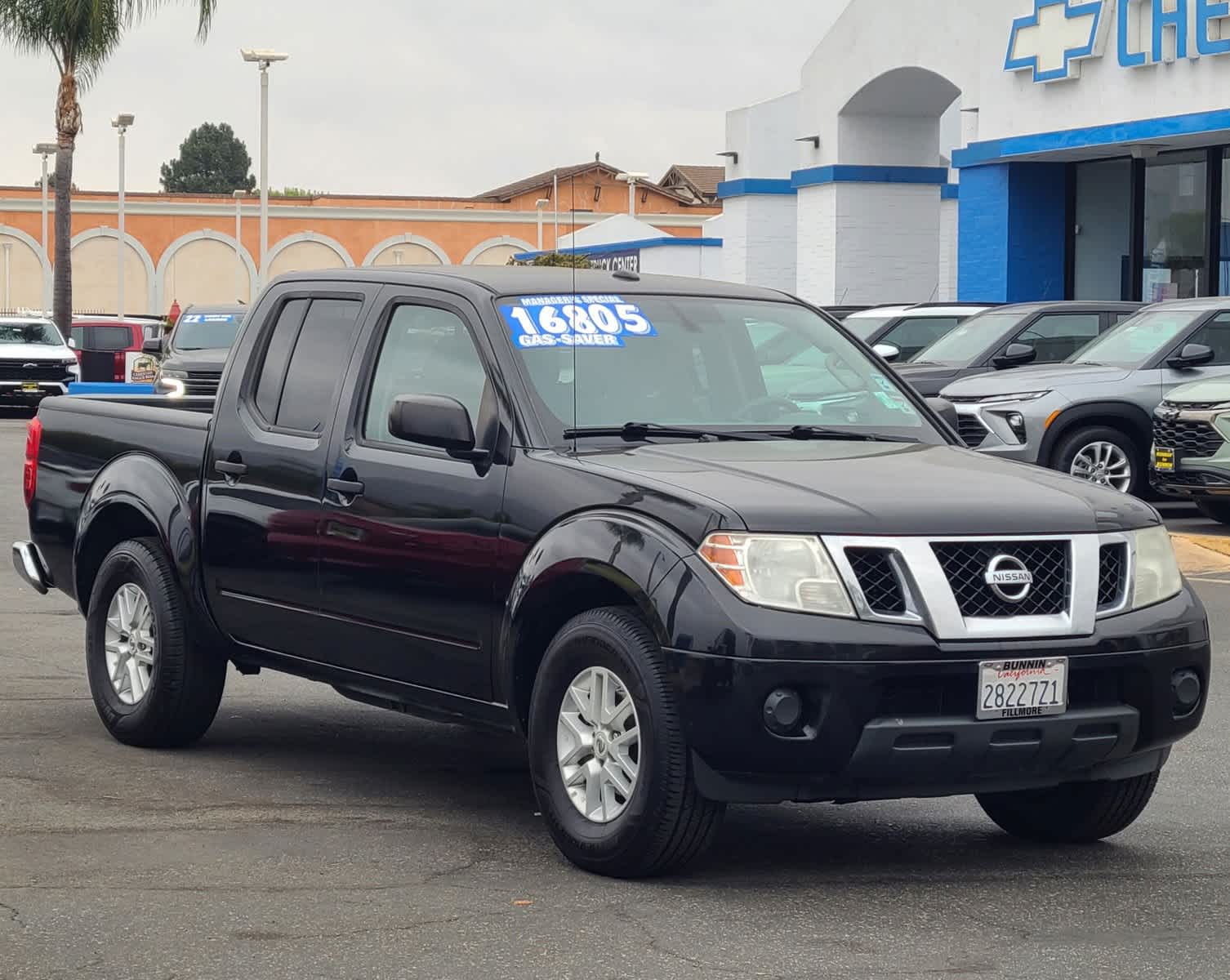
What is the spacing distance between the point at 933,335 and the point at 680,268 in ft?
86.1

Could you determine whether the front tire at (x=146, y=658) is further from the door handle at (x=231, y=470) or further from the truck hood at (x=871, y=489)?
the truck hood at (x=871, y=489)

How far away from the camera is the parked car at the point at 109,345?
136 ft

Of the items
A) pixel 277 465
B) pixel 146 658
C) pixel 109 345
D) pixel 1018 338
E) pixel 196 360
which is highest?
pixel 109 345

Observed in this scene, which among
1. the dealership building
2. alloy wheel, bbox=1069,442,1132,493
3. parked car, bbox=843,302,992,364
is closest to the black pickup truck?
alloy wheel, bbox=1069,442,1132,493

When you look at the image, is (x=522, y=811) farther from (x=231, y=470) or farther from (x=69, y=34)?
(x=69, y=34)

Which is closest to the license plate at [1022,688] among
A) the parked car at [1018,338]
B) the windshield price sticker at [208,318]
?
the parked car at [1018,338]

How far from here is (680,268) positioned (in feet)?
158

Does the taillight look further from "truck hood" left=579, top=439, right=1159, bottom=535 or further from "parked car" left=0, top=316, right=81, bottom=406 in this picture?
"parked car" left=0, top=316, right=81, bottom=406

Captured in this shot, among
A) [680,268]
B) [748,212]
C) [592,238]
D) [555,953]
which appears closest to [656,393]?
[555,953]

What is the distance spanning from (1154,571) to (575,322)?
197cm

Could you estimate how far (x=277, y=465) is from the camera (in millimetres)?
7250

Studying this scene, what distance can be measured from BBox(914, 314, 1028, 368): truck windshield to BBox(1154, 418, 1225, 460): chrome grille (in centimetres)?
383

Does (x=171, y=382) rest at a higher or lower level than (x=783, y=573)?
higher

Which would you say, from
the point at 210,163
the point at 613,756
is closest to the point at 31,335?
the point at 613,756
